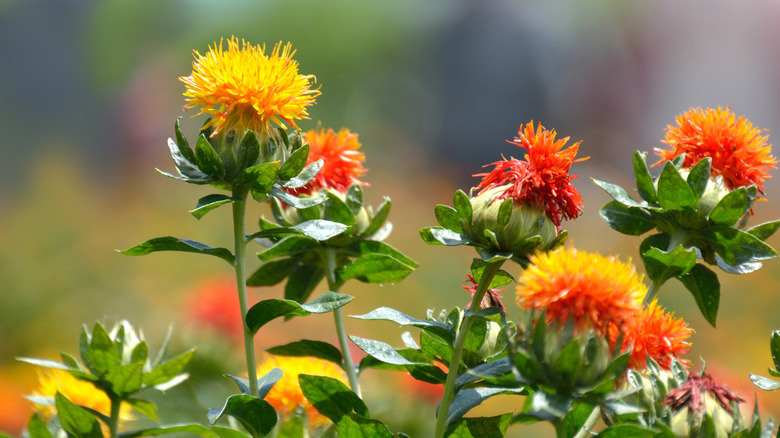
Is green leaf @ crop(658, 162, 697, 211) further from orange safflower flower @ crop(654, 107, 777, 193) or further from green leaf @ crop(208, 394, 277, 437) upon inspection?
green leaf @ crop(208, 394, 277, 437)

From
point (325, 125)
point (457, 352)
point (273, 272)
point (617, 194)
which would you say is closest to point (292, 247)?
point (273, 272)

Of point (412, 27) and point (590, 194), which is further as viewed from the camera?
point (412, 27)

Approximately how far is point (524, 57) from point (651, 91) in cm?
143

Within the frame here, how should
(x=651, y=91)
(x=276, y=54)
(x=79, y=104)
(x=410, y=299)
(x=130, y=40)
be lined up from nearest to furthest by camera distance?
(x=276, y=54)
(x=410, y=299)
(x=79, y=104)
(x=651, y=91)
(x=130, y=40)

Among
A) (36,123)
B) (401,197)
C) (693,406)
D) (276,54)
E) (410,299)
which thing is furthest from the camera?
(36,123)

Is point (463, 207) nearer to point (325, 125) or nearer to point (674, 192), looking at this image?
point (674, 192)

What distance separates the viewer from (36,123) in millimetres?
6387

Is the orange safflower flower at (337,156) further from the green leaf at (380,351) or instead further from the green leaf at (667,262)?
the green leaf at (667,262)

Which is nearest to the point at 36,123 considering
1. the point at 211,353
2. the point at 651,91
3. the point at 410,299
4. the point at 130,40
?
the point at 130,40

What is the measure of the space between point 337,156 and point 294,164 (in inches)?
8.2

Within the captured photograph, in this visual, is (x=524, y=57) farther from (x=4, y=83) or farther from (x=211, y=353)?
(x=211, y=353)

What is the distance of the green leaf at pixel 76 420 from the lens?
76 cm

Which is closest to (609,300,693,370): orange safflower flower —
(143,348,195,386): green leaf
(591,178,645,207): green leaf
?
(591,178,645,207): green leaf

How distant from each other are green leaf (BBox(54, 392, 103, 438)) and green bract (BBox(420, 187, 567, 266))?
40 centimetres
